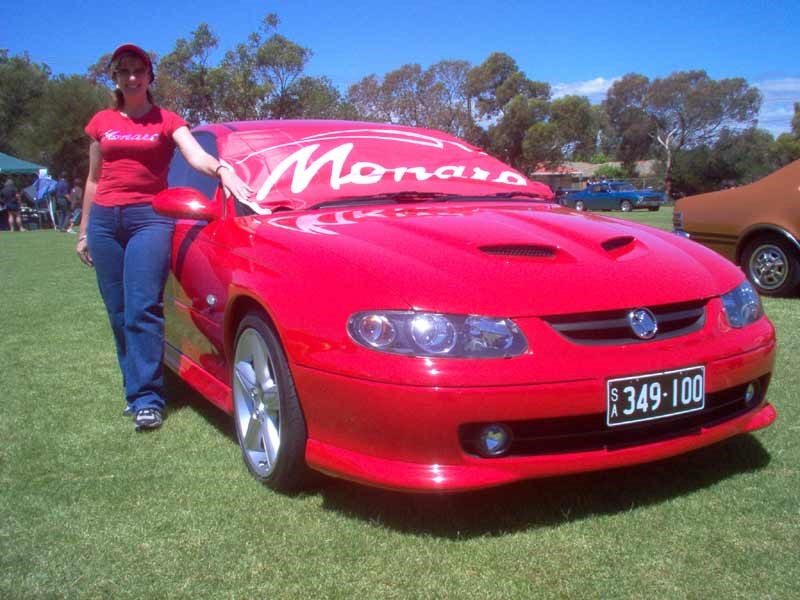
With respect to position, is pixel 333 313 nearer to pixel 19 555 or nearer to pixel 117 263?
pixel 19 555

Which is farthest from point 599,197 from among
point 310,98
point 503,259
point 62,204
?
point 503,259

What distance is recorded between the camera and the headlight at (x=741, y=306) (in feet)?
8.71

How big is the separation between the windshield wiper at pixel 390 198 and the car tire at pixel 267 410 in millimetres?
737

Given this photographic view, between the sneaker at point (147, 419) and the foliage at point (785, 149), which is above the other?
the sneaker at point (147, 419)

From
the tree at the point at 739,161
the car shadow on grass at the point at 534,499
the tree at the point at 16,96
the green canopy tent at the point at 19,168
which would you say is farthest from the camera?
the tree at the point at 739,161

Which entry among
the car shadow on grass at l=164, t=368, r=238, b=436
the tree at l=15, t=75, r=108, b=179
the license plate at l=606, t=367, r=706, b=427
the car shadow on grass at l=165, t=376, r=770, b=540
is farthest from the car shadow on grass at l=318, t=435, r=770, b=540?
the tree at l=15, t=75, r=108, b=179

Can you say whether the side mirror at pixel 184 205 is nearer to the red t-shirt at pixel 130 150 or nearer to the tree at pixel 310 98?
the red t-shirt at pixel 130 150

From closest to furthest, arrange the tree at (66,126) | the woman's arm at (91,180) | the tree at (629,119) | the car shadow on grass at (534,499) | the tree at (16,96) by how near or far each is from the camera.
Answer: the car shadow on grass at (534,499)
the woman's arm at (91,180)
the tree at (66,126)
the tree at (16,96)
the tree at (629,119)

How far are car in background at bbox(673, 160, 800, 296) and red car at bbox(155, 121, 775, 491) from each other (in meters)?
4.30

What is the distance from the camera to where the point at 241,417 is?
119 inches

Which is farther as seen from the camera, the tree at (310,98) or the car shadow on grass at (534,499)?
the tree at (310,98)

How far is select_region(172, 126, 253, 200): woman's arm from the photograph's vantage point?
10.4 feet

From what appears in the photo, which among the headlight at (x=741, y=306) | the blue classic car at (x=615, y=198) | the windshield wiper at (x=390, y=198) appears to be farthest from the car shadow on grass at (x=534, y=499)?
the blue classic car at (x=615, y=198)

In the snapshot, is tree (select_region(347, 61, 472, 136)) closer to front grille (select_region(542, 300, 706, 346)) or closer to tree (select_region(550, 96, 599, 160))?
→ tree (select_region(550, 96, 599, 160))
